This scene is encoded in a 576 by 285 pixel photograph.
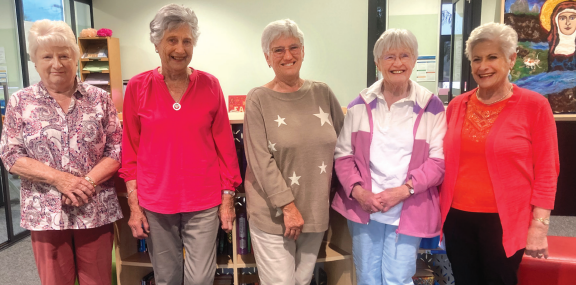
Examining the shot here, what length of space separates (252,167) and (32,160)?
2.91ft

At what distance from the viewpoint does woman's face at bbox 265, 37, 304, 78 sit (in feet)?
5.01

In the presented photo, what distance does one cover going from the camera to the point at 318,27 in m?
5.48

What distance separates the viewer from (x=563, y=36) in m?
2.56

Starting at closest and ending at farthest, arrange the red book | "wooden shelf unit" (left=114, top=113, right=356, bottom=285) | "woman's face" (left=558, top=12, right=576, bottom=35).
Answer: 1. "wooden shelf unit" (left=114, top=113, right=356, bottom=285)
2. "woman's face" (left=558, top=12, right=576, bottom=35)
3. the red book

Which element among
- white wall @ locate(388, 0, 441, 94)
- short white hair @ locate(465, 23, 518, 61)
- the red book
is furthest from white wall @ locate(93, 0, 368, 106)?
short white hair @ locate(465, 23, 518, 61)

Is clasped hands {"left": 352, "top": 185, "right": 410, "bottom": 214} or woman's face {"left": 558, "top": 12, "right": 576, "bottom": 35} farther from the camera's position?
woman's face {"left": 558, "top": 12, "right": 576, "bottom": 35}

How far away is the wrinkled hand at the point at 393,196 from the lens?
150 cm

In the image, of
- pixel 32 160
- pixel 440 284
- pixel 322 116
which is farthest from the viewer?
pixel 440 284

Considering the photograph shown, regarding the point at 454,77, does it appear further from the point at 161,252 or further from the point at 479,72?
the point at 161,252

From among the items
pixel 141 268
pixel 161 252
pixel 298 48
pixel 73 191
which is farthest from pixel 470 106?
pixel 141 268

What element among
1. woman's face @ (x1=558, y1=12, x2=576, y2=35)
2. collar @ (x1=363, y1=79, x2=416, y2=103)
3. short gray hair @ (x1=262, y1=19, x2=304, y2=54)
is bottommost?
collar @ (x1=363, y1=79, x2=416, y2=103)

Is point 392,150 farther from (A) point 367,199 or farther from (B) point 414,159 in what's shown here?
(A) point 367,199

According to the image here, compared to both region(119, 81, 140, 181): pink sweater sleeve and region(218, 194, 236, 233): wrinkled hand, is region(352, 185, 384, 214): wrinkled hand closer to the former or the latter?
region(218, 194, 236, 233): wrinkled hand

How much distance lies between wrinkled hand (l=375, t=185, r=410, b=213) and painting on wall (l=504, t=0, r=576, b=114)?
6.10 feet
